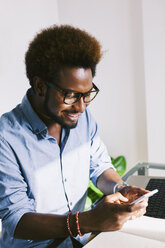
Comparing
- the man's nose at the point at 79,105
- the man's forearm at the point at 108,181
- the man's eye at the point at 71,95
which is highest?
the man's eye at the point at 71,95

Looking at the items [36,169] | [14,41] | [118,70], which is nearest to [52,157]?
[36,169]

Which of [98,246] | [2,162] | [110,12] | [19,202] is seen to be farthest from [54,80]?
[110,12]

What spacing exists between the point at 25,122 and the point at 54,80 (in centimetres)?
24

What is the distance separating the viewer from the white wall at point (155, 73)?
95.3 inches

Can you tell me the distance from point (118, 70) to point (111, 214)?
2082 mm

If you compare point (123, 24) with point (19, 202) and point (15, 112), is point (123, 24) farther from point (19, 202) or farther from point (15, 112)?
point (19, 202)

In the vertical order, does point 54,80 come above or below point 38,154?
above

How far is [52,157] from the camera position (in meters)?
1.24

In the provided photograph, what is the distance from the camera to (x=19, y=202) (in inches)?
42.1

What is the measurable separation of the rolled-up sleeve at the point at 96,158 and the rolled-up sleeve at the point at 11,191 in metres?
0.42

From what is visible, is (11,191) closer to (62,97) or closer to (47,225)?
(47,225)

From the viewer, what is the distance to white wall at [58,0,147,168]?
266cm

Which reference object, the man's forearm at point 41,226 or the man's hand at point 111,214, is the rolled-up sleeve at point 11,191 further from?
the man's hand at point 111,214

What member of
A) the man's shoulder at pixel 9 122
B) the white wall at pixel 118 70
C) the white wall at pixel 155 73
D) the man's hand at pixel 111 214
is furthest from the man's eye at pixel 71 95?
the white wall at pixel 118 70
